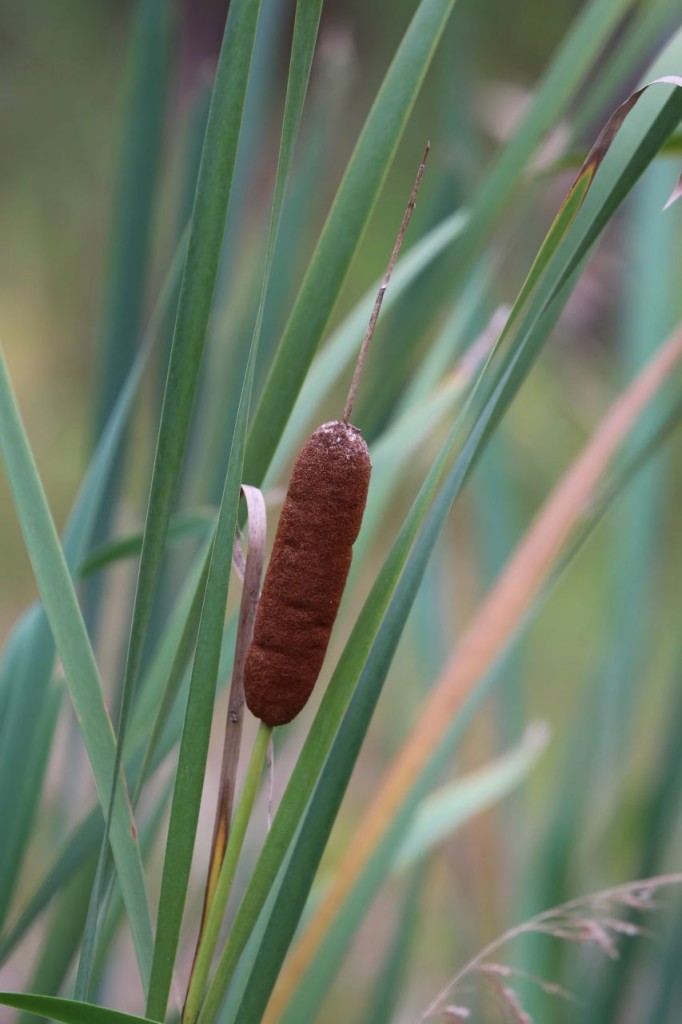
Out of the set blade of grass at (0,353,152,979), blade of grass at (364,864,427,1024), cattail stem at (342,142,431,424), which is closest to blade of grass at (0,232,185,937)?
blade of grass at (0,353,152,979)

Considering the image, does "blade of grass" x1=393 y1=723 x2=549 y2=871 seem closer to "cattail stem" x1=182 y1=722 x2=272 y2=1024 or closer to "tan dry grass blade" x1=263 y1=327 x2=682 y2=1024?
"tan dry grass blade" x1=263 y1=327 x2=682 y2=1024

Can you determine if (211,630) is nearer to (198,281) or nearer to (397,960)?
(198,281)

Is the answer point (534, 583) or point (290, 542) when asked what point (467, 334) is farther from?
point (290, 542)

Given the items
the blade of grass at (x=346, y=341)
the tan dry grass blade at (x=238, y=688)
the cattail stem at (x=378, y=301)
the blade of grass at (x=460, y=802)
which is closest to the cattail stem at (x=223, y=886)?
the tan dry grass blade at (x=238, y=688)

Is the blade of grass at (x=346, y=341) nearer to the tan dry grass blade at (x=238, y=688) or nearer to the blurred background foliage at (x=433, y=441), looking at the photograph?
the blurred background foliage at (x=433, y=441)

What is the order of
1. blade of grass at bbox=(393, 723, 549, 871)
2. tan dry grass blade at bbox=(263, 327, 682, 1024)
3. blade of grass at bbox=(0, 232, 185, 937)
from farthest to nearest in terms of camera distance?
1. blade of grass at bbox=(393, 723, 549, 871)
2. tan dry grass blade at bbox=(263, 327, 682, 1024)
3. blade of grass at bbox=(0, 232, 185, 937)

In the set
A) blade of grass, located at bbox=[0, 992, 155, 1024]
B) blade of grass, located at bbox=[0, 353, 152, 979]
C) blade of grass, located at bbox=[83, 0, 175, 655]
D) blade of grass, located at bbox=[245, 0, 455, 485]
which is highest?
blade of grass, located at bbox=[83, 0, 175, 655]

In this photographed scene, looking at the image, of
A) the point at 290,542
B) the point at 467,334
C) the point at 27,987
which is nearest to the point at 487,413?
the point at 290,542

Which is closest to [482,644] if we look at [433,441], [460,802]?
[460,802]
